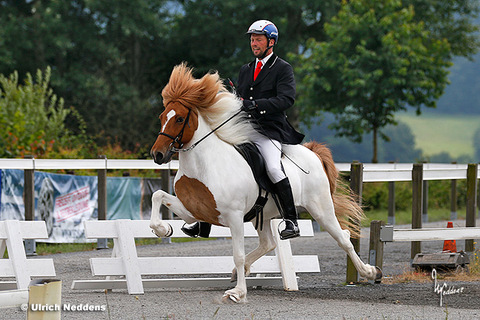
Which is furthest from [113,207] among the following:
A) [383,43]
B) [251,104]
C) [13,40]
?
[13,40]

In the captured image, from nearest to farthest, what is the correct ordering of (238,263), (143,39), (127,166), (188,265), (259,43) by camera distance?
(238,263) < (259,43) < (188,265) < (127,166) < (143,39)

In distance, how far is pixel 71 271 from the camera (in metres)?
10.7

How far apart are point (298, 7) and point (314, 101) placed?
7.58 m

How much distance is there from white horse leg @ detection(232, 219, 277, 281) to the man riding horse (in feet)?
2.32

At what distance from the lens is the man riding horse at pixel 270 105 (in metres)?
8.21

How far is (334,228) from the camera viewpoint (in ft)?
29.5

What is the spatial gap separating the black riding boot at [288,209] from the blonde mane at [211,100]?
24.9 inches

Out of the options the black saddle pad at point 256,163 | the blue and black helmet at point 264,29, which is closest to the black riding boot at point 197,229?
the black saddle pad at point 256,163

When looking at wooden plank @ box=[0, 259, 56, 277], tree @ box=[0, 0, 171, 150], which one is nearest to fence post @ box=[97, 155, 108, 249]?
wooden plank @ box=[0, 259, 56, 277]

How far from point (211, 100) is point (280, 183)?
113 cm

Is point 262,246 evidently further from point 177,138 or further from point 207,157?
point 177,138

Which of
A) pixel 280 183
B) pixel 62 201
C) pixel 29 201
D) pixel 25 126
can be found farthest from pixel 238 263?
pixel 25 126

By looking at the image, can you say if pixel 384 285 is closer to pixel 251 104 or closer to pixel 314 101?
pixel 251 104

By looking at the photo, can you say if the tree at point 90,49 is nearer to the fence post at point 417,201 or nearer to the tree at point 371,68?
the tree at point 371,68
